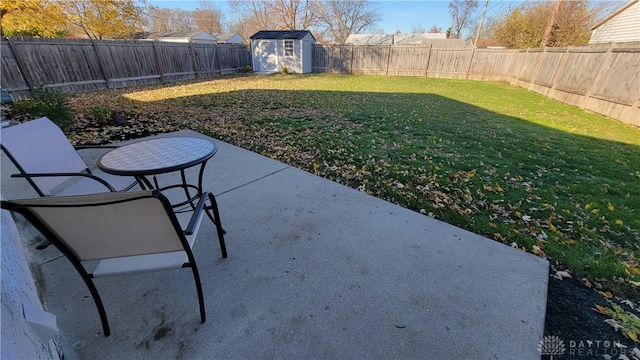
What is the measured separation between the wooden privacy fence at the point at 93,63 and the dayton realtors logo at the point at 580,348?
536 inches

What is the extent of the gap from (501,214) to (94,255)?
367 cm

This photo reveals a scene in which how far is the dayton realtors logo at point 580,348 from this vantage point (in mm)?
1615

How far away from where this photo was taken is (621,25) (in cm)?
1534

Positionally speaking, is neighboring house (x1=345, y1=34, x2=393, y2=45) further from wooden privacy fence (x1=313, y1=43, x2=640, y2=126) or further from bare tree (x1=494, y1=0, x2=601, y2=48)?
wooden privacy fence (x1=313, y1=43, x2=640, y2=126)

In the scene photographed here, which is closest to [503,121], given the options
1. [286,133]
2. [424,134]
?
[424,134]

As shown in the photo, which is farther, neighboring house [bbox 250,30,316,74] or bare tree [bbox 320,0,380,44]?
bare tree [bbox 320,0,380,44]

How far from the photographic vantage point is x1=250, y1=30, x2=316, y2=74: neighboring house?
18.6m

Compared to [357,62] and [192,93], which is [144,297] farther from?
→ [357,62]

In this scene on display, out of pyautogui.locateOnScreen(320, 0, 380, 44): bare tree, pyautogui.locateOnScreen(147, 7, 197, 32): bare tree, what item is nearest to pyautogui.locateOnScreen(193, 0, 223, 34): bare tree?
pyautogui.locateOnScreen(147, 7, 197, 32): bare tree

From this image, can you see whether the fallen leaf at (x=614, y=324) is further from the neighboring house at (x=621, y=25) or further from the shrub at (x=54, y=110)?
the neighboring house at (x=621, y=25)

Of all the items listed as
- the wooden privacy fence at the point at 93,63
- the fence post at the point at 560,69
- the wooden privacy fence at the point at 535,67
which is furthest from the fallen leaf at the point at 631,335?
the wooden privacy fence at the point at 93,63

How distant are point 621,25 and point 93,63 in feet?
89.1

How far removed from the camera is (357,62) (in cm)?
1931

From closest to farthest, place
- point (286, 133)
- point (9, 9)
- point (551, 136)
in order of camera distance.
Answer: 1. point (286, 133)
2. point (551, 136)
3. point (9, 9)
